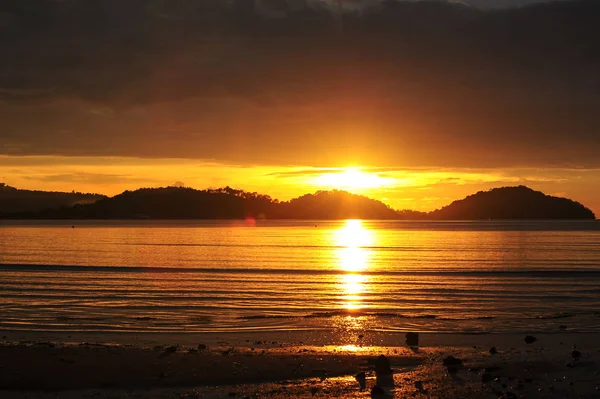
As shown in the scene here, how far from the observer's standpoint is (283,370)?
57.1 ft

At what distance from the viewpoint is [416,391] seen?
15.4 m

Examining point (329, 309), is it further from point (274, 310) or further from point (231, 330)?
point (231, 330)

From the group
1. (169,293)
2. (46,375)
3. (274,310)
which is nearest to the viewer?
(46,375)

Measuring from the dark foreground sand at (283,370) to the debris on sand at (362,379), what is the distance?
15 centimetres

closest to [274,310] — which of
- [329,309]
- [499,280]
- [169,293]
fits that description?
[329,309]

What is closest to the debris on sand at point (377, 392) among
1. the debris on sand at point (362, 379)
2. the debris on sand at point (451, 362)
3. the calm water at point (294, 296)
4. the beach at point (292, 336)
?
the beach at point (292, 336)

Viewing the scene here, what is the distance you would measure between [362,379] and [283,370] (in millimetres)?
2331

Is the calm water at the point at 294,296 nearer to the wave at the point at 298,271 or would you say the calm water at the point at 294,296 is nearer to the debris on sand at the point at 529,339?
the wave at the point at 298,271

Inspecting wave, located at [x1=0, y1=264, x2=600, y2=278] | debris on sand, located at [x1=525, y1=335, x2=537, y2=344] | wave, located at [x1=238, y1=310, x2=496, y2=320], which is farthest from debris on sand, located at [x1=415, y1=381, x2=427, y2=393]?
wave, located at [x1=0, y1=264, x2=600, y2=278]

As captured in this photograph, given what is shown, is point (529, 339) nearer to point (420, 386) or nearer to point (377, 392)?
point (420, 386)

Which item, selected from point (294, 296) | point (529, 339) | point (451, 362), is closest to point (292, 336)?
point (451, 362)

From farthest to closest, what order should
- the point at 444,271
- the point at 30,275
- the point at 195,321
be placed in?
the point at 444,271
the point at 30,275
the point at 195,321

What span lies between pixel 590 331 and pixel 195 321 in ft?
52.2

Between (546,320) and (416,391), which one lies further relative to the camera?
(546,320)
